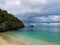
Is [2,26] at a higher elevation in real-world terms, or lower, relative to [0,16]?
lower

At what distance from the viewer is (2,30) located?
Result: 146ft

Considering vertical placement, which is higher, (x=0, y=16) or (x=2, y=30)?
(x=0, y=16)

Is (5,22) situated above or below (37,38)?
above

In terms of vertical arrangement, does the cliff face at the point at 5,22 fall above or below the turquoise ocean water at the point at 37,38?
above

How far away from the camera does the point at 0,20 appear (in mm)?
42250

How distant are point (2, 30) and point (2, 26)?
1.55 meters

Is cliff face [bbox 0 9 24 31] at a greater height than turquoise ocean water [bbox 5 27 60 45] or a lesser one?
greater

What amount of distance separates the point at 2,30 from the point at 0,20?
12.1ft

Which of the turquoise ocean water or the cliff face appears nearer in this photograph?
the turquoise ocean water

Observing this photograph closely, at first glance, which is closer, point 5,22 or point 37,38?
point 37,38

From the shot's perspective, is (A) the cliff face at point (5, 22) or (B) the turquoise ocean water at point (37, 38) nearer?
(B) the turquoise ocean water at point (37, 38)

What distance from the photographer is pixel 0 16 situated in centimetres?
4375

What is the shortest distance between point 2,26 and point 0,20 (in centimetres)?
216

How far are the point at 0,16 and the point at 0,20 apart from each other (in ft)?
6.32
